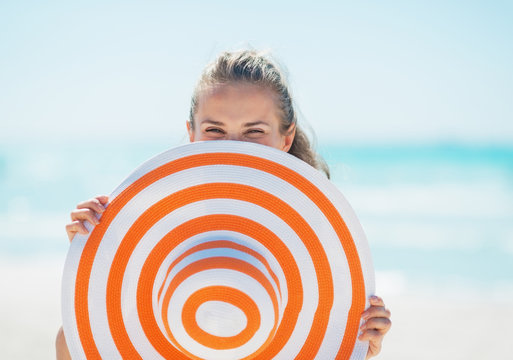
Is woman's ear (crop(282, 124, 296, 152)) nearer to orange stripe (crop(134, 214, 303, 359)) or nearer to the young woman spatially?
the young woman

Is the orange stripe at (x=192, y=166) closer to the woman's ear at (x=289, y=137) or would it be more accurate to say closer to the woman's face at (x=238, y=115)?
the woman's face at (x=238, y=115)

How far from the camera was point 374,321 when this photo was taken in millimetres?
1586

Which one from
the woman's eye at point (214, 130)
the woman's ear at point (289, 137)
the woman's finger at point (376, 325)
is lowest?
the woman's finger at point (376, 325)

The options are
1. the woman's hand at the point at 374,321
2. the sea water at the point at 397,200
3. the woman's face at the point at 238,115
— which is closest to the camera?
the woman's hand at the point at 374,321

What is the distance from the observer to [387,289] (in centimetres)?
640

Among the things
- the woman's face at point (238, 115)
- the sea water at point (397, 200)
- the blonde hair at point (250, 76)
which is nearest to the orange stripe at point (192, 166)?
the woman's face at point (238, 115)

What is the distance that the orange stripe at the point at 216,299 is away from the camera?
4.80 ft

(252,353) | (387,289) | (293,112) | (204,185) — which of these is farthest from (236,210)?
(387,289)

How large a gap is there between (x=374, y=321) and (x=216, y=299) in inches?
18.2

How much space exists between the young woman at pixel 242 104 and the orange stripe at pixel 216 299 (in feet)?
2.41

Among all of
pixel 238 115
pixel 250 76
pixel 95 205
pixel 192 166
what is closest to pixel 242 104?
pixel 238 115

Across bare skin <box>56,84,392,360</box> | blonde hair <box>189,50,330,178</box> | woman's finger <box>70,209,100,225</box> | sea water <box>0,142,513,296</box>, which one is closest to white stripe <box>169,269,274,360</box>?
woman's finger <box>70,209,100,225</box>

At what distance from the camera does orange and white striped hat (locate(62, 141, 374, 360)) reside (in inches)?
A: 58.9

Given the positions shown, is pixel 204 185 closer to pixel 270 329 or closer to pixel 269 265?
pixel 269 265
